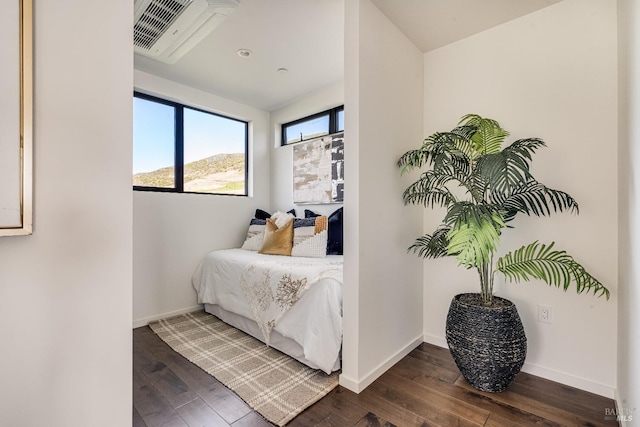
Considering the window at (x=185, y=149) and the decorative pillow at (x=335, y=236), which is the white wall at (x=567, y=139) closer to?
the decorative pillow at (x=335, y=236)

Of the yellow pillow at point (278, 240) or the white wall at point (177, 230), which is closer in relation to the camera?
the white wall at point (177, 230)

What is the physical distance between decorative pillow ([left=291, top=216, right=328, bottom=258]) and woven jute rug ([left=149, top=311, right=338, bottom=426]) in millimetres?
869

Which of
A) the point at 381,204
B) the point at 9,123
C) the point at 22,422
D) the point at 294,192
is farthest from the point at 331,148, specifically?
the point at 22,422

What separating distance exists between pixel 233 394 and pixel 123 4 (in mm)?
1862

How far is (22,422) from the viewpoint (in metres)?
0.65

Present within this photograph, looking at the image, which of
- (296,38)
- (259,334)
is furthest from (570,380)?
(296,38)

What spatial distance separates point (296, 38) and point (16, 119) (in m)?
1.98

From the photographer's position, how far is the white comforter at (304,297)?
1805 mm

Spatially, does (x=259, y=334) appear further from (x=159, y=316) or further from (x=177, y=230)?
(x=177, y=230)

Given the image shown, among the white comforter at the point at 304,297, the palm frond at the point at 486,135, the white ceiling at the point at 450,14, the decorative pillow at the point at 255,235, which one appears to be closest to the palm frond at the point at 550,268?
the palm frond at the point at 486,135

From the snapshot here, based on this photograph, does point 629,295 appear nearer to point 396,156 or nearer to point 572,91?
point 572,91

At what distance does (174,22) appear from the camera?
188cm

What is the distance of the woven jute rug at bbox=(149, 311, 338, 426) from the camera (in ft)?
5.16

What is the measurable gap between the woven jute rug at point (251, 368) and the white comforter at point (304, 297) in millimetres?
167
